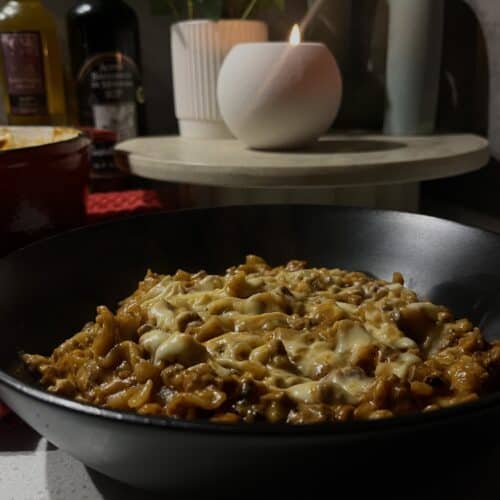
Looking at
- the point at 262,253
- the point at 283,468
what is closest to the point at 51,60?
the point at 262,253

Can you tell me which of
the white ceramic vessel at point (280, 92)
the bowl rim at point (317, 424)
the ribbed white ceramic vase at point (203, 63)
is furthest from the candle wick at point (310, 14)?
the bowl rim at point (317, 424)

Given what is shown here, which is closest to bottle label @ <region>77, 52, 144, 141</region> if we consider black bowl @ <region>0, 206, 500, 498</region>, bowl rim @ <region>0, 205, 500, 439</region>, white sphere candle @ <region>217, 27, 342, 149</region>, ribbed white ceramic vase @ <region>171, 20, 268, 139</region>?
ribbed white ceramic vase @ <region>171, 20, 268, 139</region>

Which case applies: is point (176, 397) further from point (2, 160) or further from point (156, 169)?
point (156, 169)

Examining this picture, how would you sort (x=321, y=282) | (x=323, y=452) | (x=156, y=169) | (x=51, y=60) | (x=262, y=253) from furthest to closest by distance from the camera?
(x=51, y=60)
(x=156, y=169)
(x=262, y=253)
(x=321, y=282)
(x=323, y=452)

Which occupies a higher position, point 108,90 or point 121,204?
point 108,90

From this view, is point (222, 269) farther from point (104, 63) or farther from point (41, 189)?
point (104, 63)

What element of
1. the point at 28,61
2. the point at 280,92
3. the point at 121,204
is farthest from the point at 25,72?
the point at 280,92
